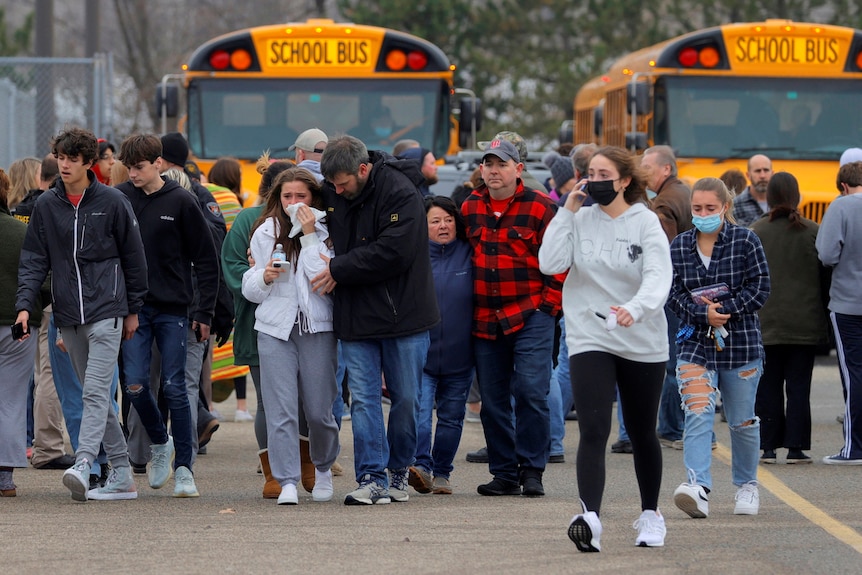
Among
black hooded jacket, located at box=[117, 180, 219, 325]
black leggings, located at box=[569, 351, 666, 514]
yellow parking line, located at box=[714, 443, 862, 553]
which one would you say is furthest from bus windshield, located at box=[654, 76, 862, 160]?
black leggings, located at box=[569, 351, 666, 514]

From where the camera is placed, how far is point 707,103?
51.9 ft

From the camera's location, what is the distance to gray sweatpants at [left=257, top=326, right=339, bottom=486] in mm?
7879

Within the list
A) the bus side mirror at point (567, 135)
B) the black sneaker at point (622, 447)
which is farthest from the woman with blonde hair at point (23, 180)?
the bus side mirror at point (567, 135)

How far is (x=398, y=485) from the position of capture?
8.12 metres

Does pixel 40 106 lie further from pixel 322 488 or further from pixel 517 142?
pixel 322 488

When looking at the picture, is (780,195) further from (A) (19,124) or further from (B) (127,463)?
(A) (19,124)

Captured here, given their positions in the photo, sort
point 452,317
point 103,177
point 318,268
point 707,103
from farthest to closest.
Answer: point 707,103 < point 103,177 < point 452,317 < point 318,268

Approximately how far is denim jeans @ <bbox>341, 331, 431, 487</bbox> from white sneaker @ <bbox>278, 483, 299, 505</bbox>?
33 cm

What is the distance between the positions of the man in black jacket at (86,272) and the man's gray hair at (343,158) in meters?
1.03

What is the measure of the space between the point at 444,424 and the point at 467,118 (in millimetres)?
8269

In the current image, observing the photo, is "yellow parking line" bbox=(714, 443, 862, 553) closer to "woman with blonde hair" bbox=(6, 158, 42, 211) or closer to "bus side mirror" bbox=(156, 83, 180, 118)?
"woman with blonde hair" bbox=(6, 158, 42, 211)

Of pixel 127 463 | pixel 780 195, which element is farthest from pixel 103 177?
pixel 780 195

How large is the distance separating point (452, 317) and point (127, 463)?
181 centimetres

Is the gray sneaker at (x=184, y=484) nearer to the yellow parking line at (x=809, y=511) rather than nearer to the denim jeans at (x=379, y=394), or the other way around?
the denim jeans at (x=379, y=394)
